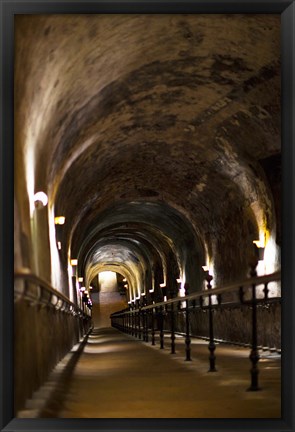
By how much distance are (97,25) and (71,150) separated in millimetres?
4456

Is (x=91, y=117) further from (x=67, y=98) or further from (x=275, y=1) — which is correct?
(x=275, y=1)

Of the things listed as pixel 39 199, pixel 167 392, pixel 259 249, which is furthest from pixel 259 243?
pixel 167 392

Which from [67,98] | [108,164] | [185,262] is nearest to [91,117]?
[67,98]

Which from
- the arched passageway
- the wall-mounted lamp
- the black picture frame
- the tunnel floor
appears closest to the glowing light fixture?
the arched passageway

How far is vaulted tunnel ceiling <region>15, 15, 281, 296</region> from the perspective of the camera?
809 cm

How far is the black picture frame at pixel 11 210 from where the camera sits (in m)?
5.91

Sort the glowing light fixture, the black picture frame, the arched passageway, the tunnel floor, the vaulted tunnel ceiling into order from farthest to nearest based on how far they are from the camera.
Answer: the glowing light fixture, the vaulted tunnel ceiling, the arched passageway, the tunnel floor, the black picture frame

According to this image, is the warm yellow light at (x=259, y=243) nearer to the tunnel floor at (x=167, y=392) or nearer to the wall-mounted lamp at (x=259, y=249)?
the wall-mounted lamp at (x=259, y=249)

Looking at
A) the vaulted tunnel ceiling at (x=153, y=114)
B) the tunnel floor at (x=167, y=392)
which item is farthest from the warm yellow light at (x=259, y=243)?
the tunnel floor at (x=167, y=392)

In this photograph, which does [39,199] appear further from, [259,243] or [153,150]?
[259,243]

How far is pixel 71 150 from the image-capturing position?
40.8 ft

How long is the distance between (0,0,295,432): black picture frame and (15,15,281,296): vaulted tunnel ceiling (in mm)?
449

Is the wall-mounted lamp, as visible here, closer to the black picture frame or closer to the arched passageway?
the arched passageway

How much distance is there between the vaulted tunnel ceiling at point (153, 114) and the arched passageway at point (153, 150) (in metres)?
0.03
